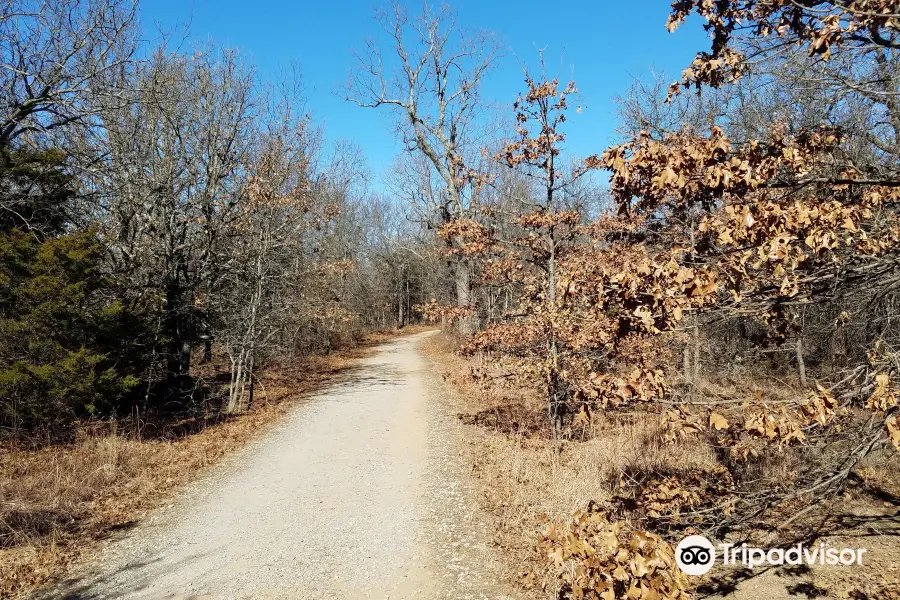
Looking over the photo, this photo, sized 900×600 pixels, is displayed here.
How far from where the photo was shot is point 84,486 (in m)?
7.16

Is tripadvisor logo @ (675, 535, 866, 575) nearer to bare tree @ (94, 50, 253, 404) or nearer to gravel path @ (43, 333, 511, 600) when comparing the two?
gravel path @ (43, 333, 511, 600)

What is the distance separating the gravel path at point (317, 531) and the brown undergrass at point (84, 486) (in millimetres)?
348

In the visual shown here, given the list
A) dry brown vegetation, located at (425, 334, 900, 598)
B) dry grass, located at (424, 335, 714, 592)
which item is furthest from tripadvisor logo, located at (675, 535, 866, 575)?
dry grass, located at (424, 335, 714, 592)

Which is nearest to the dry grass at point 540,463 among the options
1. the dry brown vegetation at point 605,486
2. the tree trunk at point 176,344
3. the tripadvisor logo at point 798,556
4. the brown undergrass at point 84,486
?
the dry brown vegetation at point 605,486

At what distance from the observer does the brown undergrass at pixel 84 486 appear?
17.9ft

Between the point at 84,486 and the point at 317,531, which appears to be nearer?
the point at 317,531

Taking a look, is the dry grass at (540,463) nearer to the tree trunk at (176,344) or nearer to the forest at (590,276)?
the forest at (590,276)

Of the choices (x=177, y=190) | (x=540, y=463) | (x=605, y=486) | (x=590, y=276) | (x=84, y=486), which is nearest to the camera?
(x=590, y=276)

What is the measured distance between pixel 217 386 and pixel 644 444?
12498 millimetres

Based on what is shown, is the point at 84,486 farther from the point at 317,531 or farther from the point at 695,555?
the point at 695,555

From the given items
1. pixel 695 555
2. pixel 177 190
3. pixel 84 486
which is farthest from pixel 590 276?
pixel 177 190

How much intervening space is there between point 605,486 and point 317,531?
13.1 feet

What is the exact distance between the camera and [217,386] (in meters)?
15.8

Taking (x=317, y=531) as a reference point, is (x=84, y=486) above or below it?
above
